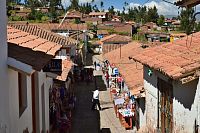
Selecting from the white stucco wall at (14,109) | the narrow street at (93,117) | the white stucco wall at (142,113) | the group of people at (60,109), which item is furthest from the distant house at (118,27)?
the white stucco wall at (14,109)

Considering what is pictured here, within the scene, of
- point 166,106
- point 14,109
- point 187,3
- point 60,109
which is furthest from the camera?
point 60,109

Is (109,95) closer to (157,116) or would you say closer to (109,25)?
(157,116)

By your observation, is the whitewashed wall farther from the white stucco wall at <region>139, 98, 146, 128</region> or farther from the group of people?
the group of people

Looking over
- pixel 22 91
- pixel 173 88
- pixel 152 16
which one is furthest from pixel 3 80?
pixel 152 16

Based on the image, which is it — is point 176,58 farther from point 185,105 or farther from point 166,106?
point 185,105

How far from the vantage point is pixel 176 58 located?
34.0 ft

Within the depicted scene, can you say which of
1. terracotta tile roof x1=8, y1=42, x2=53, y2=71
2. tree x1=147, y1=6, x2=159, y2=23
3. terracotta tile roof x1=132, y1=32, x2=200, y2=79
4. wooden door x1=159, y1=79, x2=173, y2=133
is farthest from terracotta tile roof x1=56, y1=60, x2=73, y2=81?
tree x1=147, y1=6, x2=159, y2=23

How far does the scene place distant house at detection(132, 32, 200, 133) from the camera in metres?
8.76

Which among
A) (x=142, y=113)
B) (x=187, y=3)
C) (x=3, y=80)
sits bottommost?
(x=142, y=113)

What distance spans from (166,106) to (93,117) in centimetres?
1094

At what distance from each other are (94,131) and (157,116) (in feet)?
21.4

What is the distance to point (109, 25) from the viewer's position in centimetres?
9162

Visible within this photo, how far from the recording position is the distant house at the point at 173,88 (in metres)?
8.76

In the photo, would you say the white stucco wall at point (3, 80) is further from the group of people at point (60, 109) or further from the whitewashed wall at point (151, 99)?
the group of people at point (60, 109)
